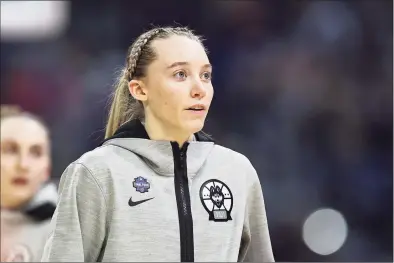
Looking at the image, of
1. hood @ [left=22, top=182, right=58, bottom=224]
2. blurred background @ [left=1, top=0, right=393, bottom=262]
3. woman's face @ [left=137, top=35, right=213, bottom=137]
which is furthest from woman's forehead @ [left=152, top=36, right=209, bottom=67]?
blurred background @ [left=1, top=0, right=393, bottom=262]

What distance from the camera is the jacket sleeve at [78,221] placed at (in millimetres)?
1565

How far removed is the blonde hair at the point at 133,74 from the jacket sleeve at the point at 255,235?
0.34 m

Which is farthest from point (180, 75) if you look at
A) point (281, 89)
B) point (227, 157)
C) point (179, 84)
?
point (281, 89)

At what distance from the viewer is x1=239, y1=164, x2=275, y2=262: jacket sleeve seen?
173 centimetres

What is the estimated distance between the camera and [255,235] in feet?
5.72

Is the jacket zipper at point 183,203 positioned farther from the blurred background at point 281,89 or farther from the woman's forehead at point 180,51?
the blurred background at point 281,89

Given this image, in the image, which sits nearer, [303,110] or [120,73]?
[120,73]

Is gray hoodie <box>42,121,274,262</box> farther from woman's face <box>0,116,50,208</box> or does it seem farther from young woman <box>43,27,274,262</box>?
woman's face <box>0,116,50,208</box>

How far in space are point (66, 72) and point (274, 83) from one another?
133 cm

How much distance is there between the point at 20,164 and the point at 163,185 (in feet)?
4.94

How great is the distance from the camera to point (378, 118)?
15.9 ft

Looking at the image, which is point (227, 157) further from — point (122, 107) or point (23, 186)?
point (23, 186)

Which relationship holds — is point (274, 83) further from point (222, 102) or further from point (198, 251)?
point (198, 251)

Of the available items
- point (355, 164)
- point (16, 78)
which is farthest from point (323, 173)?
point (16, 78)
